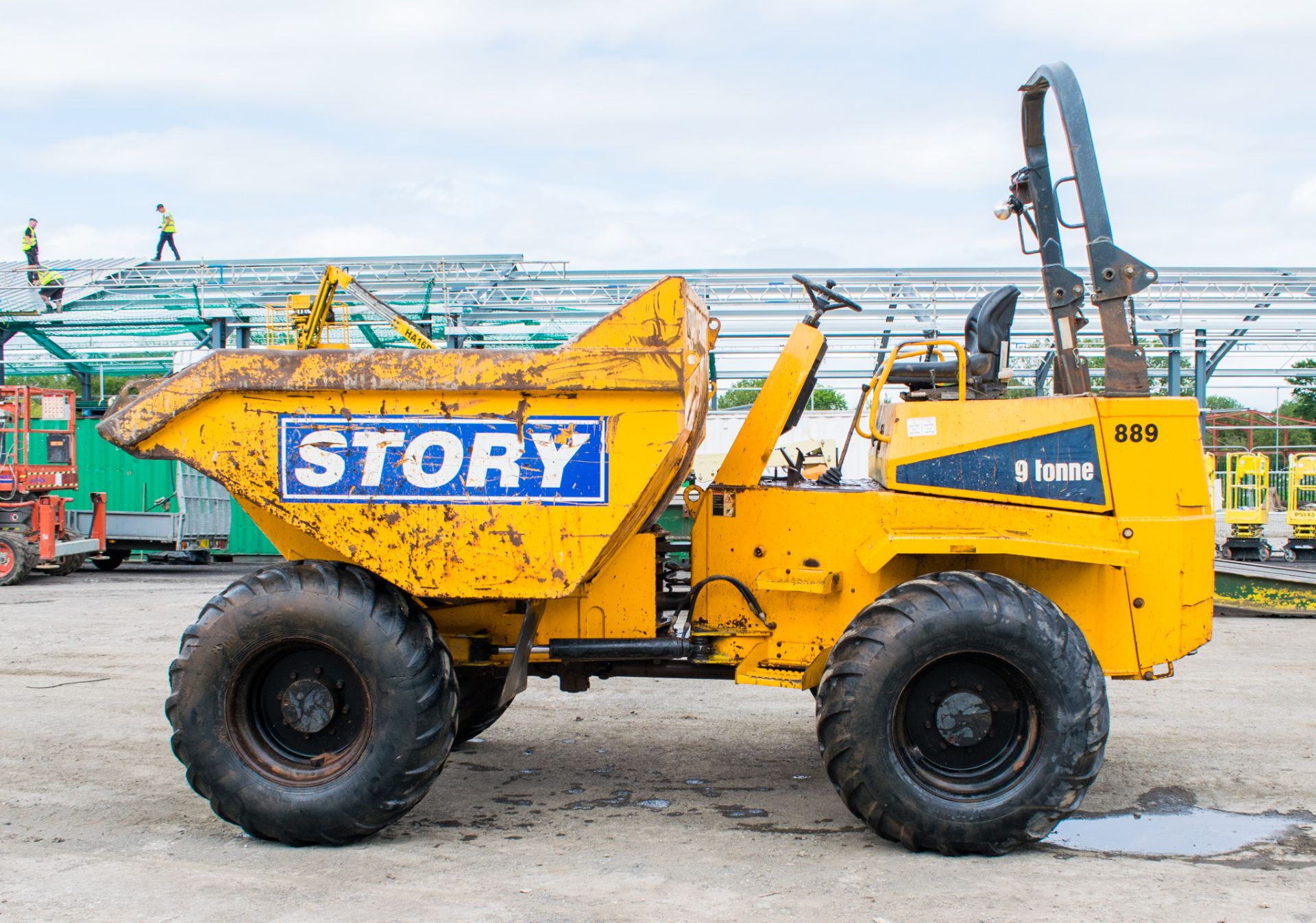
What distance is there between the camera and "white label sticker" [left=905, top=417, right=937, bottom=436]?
4.78 meters

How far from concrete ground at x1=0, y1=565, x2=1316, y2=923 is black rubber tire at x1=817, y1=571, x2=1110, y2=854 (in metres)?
0.15

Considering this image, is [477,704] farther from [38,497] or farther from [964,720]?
[38,497]

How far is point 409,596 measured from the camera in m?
4.70

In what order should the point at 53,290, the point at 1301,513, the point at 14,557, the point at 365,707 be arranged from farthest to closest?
the point at 53,290, the point at 1301,513, the point at 14,557, the point at 365,707

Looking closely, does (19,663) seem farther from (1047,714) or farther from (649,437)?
(1047,714)

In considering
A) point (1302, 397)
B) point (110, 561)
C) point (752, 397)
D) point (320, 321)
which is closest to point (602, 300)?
point (752, 397)

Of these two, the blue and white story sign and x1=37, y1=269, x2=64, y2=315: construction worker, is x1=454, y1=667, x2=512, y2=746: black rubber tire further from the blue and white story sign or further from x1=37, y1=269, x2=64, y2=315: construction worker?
x1=37, y1=269, x2=64, y2=315: construction worker

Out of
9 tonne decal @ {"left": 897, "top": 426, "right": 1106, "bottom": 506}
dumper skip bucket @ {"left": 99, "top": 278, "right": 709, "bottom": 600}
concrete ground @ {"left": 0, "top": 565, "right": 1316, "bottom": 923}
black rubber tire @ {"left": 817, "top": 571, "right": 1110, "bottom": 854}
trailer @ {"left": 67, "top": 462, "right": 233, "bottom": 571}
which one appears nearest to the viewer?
concrete ground @ {"left": 0, "top": 565, "right": 1316, "bottom": 923}

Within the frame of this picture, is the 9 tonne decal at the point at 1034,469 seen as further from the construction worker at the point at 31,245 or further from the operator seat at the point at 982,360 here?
the construction worker at the point at 31,245

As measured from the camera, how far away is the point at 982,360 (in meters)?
5.09

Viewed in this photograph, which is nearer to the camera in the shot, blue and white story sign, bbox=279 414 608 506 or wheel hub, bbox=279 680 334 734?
blue and white story sign, bbox=279 414 608 506

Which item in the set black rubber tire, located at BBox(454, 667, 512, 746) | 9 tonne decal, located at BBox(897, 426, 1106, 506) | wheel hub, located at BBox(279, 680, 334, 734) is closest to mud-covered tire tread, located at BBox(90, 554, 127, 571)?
black rubber tire, located at BBox(454, 667, 512, 746)

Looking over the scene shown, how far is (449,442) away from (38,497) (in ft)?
48.1

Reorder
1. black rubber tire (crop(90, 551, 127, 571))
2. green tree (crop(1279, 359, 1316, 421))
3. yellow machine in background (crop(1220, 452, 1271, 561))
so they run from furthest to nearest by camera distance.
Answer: green tree (crop(1279, 359, 1316, 421)) < black rubber tire (crop(90, 551, 127, 571)) < yellow machine in background (crop(1220, 452, 1271, 561))
